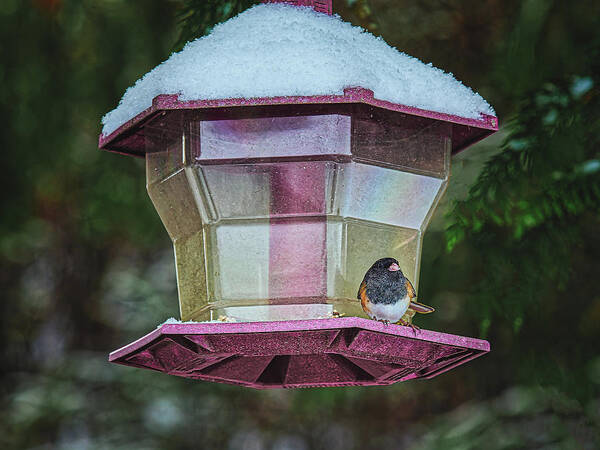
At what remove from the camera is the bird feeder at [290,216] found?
72.4 inches

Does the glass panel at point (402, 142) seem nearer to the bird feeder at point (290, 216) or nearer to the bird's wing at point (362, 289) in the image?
the bird feeder at point (290, 216)

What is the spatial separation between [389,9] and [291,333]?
267 centimetres

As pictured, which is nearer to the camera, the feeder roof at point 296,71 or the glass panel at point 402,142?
the feeder roof at point 296,71

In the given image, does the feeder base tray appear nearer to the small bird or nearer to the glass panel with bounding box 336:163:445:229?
the small bird

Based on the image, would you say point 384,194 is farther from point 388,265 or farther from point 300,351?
point 300,351

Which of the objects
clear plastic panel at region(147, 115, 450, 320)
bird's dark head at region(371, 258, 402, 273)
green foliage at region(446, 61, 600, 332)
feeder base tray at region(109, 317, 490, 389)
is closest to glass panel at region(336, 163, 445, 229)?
clear plastic panel at region(147, 115, 450, 320)

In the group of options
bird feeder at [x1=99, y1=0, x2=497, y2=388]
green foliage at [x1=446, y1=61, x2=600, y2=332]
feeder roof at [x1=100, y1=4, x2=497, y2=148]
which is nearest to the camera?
feeder roof at [x1=100, y1=4, x2=497, y2=148]

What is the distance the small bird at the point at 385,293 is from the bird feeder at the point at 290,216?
0.26 feet

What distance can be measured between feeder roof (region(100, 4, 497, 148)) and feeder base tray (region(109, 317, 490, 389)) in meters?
0.45

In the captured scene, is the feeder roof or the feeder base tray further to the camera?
the feeder roof

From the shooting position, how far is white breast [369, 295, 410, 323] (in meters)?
1.71

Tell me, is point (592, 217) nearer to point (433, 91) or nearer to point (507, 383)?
point (507, 383)

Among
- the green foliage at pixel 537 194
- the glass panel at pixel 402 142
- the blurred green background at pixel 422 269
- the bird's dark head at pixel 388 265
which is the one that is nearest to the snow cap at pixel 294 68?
the glass panel at pixel 402 142

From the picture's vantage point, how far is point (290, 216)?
1892 mm
